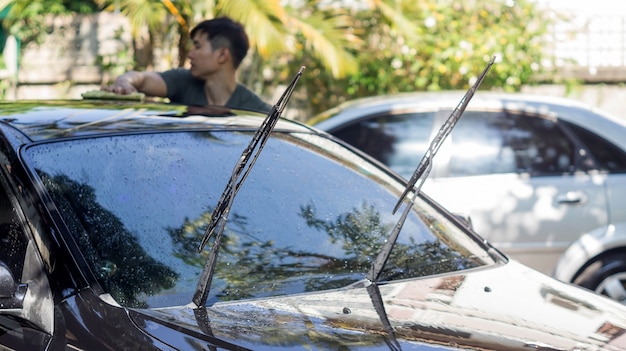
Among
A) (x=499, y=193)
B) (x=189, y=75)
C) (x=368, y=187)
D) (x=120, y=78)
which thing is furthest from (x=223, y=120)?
(x=499, y=193)

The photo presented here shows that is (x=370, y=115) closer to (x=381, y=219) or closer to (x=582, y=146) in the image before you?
(x=582, y=146)

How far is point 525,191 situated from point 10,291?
4.12 m

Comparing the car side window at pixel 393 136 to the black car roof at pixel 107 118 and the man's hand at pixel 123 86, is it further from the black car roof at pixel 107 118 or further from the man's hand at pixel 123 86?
the black car roof at pixel 107 118

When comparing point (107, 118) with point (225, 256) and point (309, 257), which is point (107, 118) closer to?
point (225, 256)

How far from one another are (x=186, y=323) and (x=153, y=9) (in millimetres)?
7521

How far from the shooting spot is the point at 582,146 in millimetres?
6418

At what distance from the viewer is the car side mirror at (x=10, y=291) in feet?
9.00

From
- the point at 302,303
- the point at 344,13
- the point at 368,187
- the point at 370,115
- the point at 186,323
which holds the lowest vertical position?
the point at 186,323

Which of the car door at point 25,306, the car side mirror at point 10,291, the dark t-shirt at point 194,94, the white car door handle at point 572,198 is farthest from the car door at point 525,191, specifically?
the car side mirror at point 10,291

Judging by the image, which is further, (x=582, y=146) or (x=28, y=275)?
(x=582, y=146)

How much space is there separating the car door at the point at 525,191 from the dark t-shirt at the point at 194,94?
1.25 meters

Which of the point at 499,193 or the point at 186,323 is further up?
the point at 499,193

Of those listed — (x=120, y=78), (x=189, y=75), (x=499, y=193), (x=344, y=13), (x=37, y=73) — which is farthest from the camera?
(x=37, y=73)

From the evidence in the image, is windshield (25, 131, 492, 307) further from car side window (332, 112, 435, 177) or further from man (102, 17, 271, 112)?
car side window (332, 112, 435, 177)
